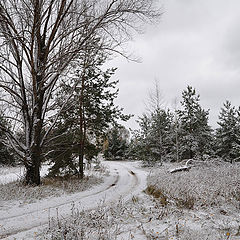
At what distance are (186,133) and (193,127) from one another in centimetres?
125

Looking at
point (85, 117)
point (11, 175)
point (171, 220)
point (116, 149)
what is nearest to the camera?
point (171, 220)

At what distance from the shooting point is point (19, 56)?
835 cm

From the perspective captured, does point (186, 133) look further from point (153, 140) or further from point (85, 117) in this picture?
point (85, 117)

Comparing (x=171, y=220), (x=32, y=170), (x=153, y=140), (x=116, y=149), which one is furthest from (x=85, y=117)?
(x=116, y=149)

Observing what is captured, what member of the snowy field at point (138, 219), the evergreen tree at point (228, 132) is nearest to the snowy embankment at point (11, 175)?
the snowy field at point (138, 219)

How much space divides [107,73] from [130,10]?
18.6ft

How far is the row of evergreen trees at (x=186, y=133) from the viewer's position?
2131 cm

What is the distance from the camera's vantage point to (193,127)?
76.9ft

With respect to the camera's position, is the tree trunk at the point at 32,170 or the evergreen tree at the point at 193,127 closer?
the tree trunk at the point at 32,170

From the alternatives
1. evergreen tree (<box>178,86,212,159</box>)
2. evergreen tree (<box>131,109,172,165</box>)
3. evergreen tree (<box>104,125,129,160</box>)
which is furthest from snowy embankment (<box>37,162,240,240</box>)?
evergreen tree (<box>104,125,129,160</box>)

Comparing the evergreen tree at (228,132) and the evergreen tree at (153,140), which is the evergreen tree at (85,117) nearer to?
the evergreen tree at (153,140)

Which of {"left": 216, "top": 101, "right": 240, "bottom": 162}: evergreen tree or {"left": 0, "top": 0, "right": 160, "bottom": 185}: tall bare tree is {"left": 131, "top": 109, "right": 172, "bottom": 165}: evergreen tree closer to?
{"left": 216, "top": 101, "right": 240, "bottom": 162}: evergreen tree

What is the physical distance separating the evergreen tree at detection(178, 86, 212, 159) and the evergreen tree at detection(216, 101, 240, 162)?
2073mm

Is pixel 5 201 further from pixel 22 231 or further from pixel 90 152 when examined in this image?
pixel 90 152
